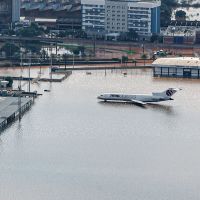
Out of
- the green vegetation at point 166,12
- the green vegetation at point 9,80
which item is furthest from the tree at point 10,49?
the green vegetation at point 166,12

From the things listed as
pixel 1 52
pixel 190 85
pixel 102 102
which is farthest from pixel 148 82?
pixel 1 52

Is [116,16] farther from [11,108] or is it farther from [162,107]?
[11,108]

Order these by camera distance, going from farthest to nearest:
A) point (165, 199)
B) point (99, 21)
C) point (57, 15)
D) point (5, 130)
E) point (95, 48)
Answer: point (57, 15), point (99, 21), point (95, 48), point (5, 130), point (165, 199)

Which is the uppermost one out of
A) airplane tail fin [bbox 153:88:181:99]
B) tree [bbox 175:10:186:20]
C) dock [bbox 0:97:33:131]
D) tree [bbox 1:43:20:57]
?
tree [bbox 175:10:186:20]

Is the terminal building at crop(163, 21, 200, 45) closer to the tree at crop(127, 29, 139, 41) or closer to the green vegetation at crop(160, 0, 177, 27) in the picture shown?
the tree at crop(127, 29, 139, 41)

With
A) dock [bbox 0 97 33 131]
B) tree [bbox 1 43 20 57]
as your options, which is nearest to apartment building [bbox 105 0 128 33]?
tree [bbox 1 43 20 57]

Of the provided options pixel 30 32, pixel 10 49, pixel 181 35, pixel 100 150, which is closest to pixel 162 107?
pixel 100 150

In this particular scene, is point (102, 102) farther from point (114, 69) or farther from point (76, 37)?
point (76, 37)

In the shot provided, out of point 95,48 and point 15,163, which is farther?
point 95,48
